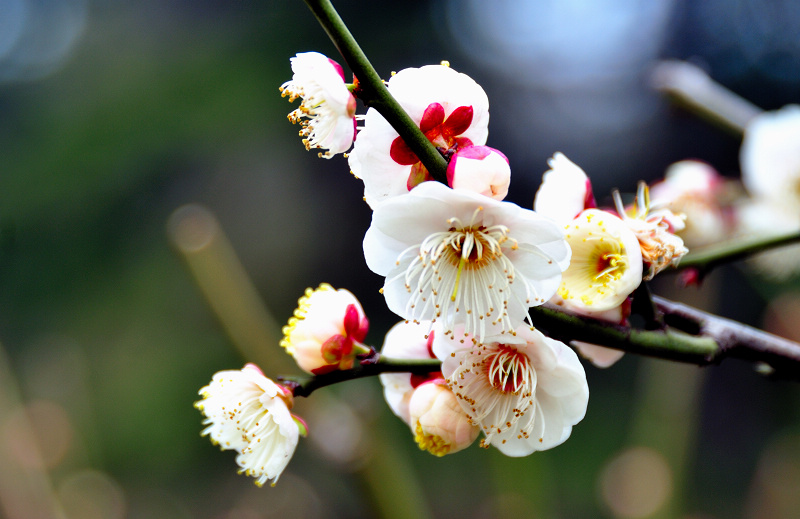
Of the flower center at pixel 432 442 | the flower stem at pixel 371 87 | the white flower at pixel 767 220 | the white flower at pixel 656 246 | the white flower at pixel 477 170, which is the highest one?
the flower stem at pixel 371 87

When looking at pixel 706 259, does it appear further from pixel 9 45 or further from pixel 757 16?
pixel 9 45

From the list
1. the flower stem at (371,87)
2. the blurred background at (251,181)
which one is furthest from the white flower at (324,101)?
the blurred background at (251,181)

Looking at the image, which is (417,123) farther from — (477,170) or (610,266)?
(610,266)

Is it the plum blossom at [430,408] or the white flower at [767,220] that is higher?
the plum blossom at [430,408]

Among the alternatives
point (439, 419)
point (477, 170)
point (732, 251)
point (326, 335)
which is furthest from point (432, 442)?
point (732, 251)

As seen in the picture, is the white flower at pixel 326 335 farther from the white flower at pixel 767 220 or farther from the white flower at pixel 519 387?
the white flower at pixel 767 220

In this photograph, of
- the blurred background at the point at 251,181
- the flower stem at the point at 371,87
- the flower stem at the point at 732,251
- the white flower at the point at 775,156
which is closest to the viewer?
the flower stem at the point at 371,87

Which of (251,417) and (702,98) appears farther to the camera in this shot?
(702,98)

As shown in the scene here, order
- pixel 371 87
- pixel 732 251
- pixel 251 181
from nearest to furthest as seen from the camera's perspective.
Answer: pixel 371 87
pixel 732 251
pixel 251 181
